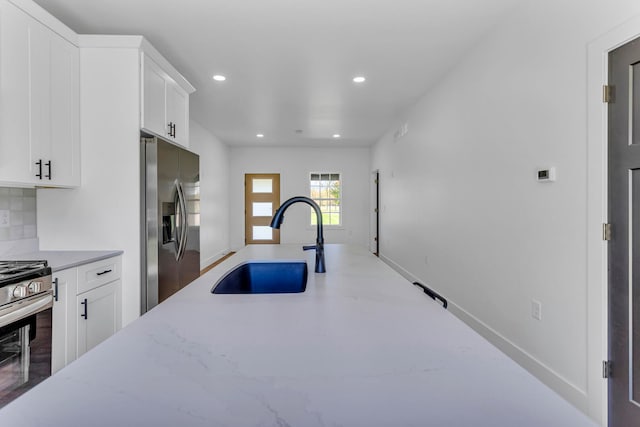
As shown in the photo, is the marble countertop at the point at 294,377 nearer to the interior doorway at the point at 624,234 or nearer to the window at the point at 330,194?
the interior doorway at the point at 624,234

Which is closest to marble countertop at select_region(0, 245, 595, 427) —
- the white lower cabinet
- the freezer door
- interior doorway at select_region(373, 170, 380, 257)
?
the white lower cabinet

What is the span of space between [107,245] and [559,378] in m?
3.00

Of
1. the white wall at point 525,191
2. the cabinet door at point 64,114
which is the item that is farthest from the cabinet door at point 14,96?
the white wall at point 525,191

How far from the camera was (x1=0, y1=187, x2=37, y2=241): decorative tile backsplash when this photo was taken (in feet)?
7.18

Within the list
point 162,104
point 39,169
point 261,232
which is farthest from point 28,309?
point 261,232

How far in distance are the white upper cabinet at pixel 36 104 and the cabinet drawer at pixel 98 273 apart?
23.1 inches

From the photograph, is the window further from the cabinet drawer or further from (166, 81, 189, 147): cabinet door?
the cabinet drawer

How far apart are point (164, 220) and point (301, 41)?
182 cm

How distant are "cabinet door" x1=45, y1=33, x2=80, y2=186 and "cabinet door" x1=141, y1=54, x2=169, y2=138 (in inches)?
16.7

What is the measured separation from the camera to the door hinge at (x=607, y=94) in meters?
1.62

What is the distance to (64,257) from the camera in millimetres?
2086

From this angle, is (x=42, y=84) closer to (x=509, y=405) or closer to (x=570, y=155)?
(x=509, y=405)

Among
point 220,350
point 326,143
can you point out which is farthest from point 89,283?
point 326,143

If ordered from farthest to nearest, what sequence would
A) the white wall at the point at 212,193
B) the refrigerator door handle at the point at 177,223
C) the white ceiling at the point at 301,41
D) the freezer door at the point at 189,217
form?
1. the white wall at the point at 212,193
2. the freezer door at the point at 189,217
3. the refrigerator door handle at the point at 177,223
4. the white ceiling at the point at 301,41
